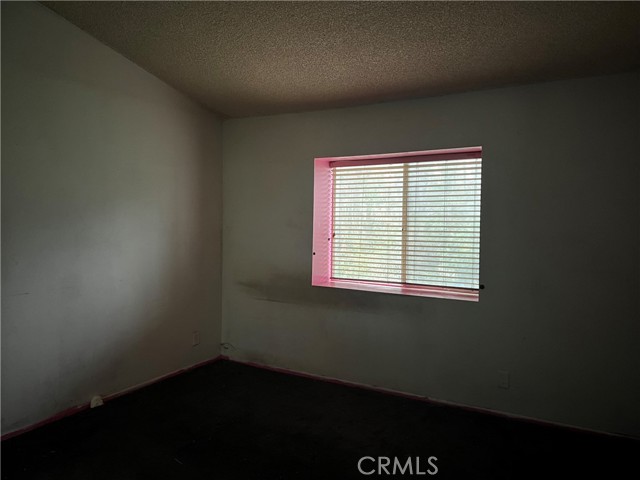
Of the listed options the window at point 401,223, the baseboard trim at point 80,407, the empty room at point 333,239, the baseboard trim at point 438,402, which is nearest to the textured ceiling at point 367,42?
the empty room at point 333,239

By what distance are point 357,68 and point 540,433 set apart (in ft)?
8.42

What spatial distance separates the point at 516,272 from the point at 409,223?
85 centimetres

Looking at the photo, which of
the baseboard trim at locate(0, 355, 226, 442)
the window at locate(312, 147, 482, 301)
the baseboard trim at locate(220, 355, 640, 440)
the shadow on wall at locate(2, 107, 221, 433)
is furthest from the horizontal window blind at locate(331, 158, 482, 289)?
the baseboard trim at locate(0, 355, 226, 442)

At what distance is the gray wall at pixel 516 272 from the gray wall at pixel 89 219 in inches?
35.4

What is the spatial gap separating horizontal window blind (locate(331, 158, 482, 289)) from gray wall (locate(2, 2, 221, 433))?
1316 mm

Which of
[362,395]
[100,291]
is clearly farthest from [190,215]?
[362,395]

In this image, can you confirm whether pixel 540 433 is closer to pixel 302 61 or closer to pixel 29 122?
pixel 302 61

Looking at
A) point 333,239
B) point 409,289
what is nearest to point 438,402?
point 409,289

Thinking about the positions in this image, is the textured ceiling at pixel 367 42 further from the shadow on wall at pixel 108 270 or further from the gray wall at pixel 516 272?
the shadow on wall at pixel 108 270

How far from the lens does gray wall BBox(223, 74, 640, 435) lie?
7.35 ft

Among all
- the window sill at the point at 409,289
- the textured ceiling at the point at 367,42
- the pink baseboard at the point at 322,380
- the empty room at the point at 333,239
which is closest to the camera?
the textured ceiling at the point at 367,42

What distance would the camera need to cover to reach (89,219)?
241cm

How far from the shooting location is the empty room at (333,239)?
1.98 meters

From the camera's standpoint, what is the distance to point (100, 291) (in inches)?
98.2
